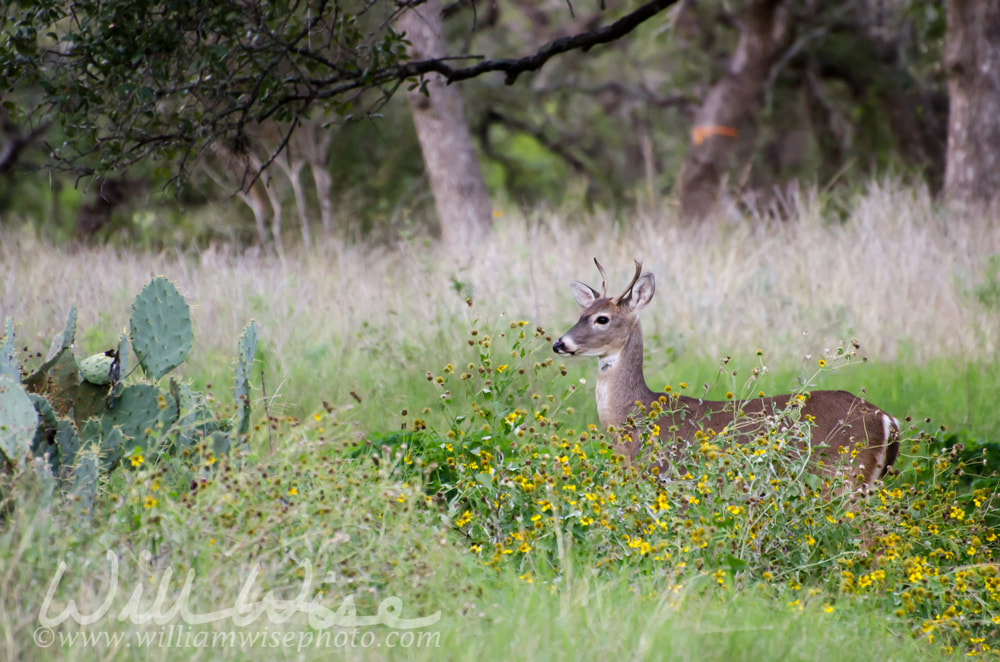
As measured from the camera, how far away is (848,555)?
14.3ft

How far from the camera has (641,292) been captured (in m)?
5.89

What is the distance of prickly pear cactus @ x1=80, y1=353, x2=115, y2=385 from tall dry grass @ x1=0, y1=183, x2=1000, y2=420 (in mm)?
1926

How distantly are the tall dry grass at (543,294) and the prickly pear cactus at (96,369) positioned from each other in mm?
1926

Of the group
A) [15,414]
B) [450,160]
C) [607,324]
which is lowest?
[607,324]

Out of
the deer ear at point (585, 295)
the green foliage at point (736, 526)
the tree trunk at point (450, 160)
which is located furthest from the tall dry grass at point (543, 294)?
the tree trunk at point (450, 160)

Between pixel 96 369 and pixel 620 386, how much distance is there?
8.64 ft

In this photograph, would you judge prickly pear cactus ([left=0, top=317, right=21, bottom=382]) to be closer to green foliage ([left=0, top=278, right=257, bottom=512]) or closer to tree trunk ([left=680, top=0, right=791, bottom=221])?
green foliage ([left=0, top=278, right=257, bottom=512])

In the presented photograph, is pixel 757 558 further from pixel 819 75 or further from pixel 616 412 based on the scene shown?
pixel 819 75

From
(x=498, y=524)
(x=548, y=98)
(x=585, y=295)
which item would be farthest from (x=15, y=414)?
(x=548, y=98)

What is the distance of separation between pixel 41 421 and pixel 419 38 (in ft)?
28.2

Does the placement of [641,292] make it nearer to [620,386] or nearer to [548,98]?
[620,386]

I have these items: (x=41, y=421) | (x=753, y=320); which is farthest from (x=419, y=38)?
(x=41, y=421)

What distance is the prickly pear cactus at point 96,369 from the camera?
4.85m

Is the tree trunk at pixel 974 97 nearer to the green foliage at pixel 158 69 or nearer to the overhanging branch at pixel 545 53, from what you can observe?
the overhanging branch at pixel 545 53
